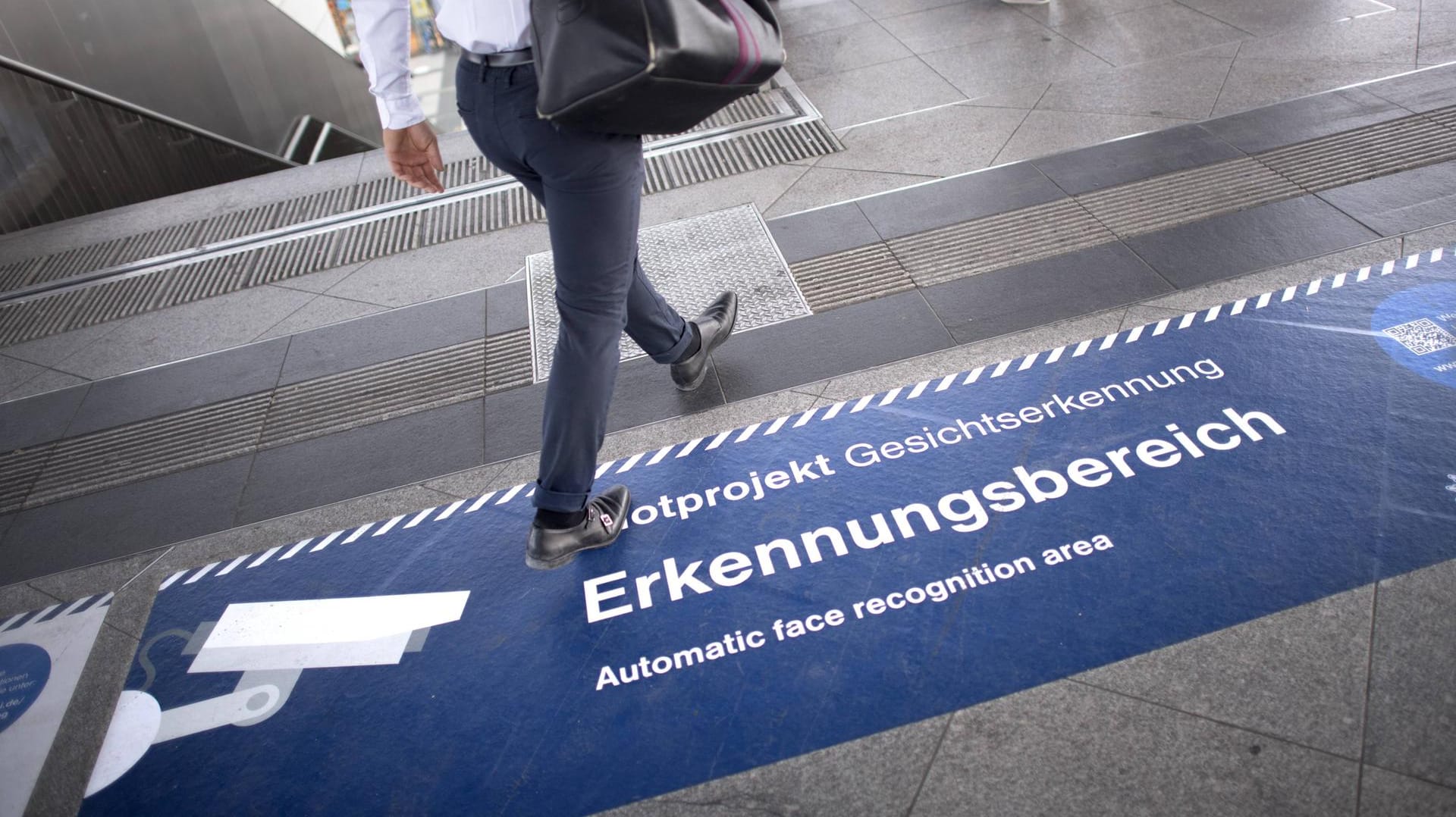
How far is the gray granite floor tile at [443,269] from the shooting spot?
411cm

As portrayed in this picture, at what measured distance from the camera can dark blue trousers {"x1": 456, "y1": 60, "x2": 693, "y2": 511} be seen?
206 cm

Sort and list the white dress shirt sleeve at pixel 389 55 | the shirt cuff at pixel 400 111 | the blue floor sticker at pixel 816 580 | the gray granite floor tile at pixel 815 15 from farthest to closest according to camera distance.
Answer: the gray granite floor tile at pixel 815 15, the shirt cuff at pixel 400 111, the blue floor sticker at pixel 816 580, the white dress shirt sleeve at pixel 389 55

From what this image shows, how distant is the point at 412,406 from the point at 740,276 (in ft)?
4.49

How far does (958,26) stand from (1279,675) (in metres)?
4.71

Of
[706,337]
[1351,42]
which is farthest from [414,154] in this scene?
[1351,42]

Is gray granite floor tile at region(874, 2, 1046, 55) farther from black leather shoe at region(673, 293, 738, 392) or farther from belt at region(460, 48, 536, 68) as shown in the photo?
belt at region(460, 48, 536, 68)

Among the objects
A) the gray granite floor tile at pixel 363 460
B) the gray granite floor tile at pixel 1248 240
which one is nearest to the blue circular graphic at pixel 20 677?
the gray granite floor tile at pixel 363 460

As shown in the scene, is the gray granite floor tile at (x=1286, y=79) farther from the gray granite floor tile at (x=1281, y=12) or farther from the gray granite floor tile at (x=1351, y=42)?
the gray granite floor tile at (x=1281, y=12)

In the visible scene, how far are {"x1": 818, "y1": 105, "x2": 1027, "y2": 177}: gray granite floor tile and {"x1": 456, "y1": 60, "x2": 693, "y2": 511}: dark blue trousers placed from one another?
7.17ft

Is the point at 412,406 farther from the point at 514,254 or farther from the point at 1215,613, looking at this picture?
the point at 1215,613

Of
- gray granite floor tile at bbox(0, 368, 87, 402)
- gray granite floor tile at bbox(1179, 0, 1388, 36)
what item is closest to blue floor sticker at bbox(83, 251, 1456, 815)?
gray granite floor tile at bbox(0, 368, 87, 402)

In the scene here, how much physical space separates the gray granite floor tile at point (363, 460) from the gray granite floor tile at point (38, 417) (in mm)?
1010

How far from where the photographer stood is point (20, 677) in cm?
263

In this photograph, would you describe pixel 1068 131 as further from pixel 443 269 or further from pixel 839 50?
pixel 443 269
